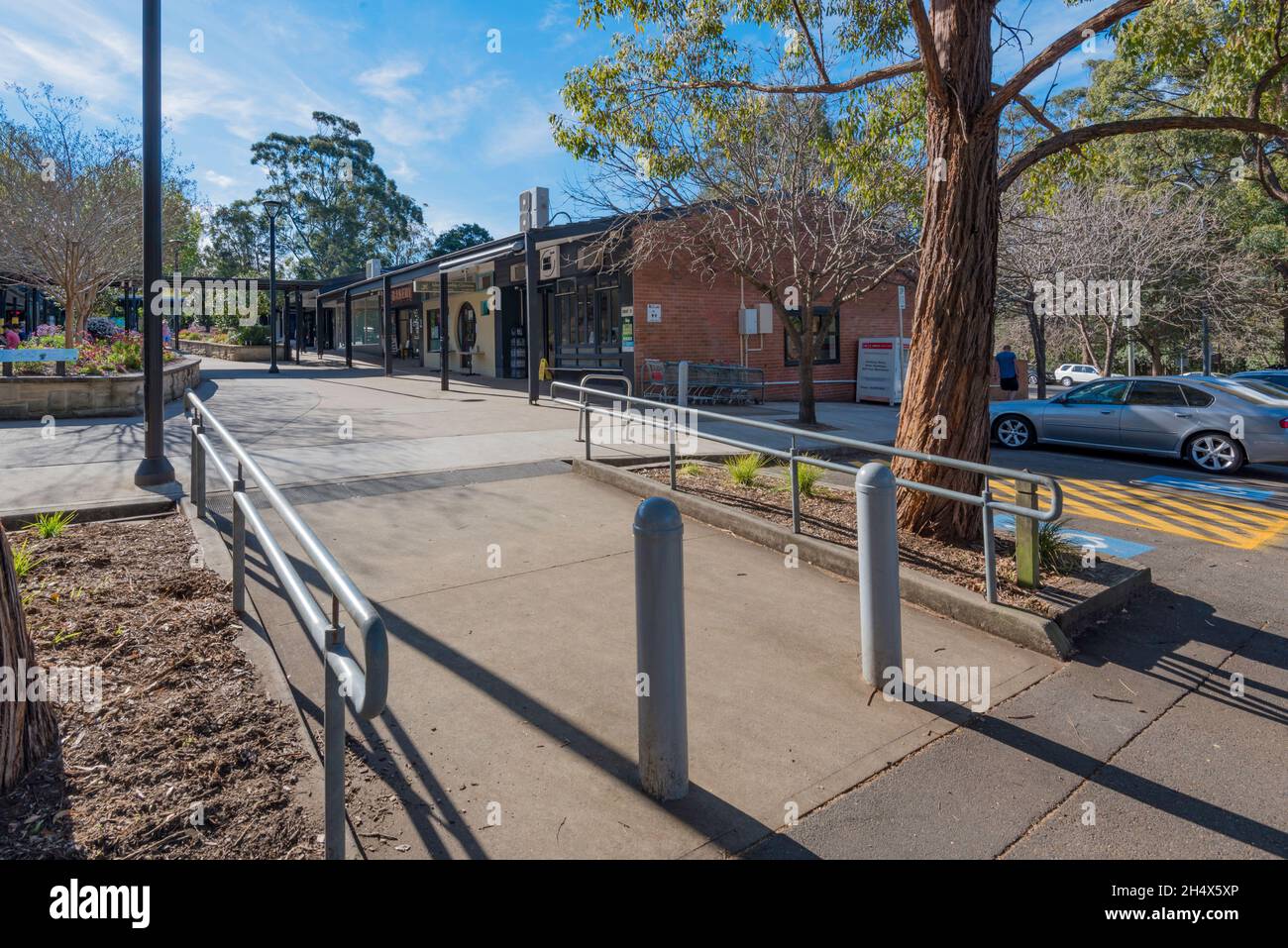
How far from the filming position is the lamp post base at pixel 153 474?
766 centimetres

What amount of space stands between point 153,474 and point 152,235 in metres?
2.23

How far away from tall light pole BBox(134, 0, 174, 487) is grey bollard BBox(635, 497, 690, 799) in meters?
6.43

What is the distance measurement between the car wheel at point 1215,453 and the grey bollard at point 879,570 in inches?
390

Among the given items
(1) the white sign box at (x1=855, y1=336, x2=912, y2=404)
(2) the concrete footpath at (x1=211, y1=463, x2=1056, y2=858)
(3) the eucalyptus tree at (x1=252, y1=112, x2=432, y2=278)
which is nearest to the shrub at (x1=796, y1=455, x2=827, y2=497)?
(2) the concrete footpath at (x1=211, y1=463, x2=1056, y2=858)

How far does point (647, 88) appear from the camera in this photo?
9.64m

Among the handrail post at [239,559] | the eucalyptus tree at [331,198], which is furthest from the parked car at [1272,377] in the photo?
the eucalyptus tree at [331,198]

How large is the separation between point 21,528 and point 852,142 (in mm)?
9237

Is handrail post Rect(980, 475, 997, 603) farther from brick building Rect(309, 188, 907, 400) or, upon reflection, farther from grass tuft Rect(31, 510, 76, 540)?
brick building Rect(309, 188, 907, 400)

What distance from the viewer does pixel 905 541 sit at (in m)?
6.47

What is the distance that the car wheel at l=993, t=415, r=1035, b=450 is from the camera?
13.9m

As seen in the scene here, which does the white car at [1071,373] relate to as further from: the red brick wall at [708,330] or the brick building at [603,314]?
the red brick wall at [708,330]

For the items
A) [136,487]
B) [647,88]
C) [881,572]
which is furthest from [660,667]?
[647,88]
